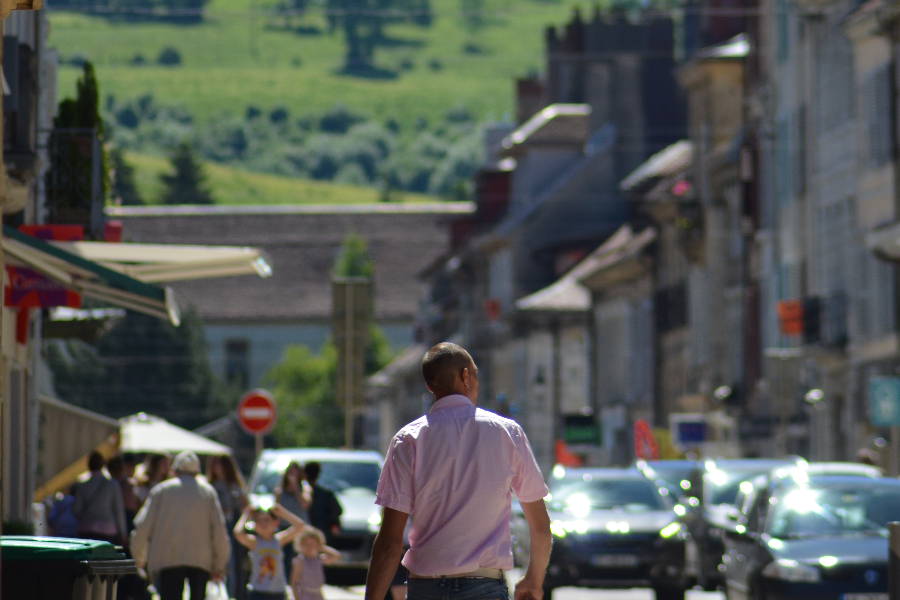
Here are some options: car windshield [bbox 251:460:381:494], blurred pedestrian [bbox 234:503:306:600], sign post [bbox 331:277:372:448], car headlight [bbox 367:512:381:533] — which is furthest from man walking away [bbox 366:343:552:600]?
sign post [bbox 331:277:372:448]

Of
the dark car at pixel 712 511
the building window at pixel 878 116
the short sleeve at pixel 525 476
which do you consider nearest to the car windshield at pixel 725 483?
the dark car at pixel 712 511

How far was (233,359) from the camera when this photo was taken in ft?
399

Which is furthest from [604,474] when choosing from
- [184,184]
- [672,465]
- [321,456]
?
[184,184]

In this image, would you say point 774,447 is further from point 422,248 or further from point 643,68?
point 422,248

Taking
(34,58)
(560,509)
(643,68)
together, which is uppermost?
(643,68)

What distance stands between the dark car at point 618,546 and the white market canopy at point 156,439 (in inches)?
458

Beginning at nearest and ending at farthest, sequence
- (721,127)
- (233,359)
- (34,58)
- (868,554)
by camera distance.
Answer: (868,554) < (34,58) < (721,127) < (233,359)

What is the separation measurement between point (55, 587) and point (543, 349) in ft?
208

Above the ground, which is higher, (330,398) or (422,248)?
(422,248)

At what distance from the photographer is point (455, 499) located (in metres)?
8.05

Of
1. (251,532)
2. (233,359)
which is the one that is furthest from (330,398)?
(251,532)

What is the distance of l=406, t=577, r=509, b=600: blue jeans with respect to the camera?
7970mm

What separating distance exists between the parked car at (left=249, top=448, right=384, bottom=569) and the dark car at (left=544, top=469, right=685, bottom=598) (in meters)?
2.33

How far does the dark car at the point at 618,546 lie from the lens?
23.6 m
